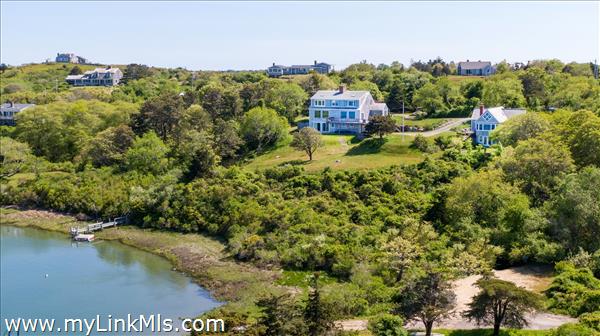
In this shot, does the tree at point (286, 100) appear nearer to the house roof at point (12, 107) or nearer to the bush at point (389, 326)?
the house roof at point (12, 107)

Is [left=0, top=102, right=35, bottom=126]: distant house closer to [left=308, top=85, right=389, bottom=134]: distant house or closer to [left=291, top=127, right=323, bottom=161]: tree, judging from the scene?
[left=308, top=85, right=389, bottom=134]: distant house

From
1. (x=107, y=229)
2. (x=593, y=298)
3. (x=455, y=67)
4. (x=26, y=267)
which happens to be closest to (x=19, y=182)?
(x=107, y=229)

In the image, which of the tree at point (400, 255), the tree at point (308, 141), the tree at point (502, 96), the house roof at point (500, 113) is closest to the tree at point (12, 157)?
the tree at point (308, 141)

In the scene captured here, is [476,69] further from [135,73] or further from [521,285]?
[521,285]

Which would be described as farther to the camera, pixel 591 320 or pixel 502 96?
pixel 502 96


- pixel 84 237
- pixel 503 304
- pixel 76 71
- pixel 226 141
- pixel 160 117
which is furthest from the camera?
pixel 76 71

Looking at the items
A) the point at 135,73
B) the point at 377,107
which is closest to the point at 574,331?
the point at 377,107
